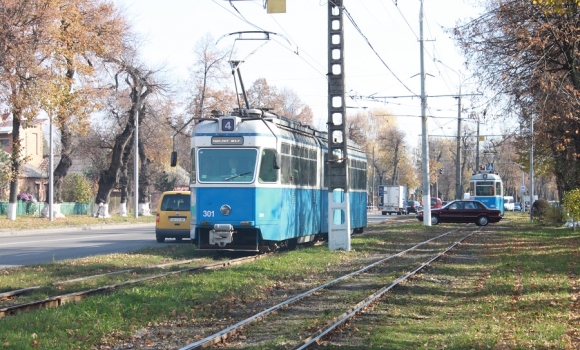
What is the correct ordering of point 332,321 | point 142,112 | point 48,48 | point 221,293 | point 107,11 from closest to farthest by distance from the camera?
point 332,321, point 221,293, point 48,48, point 107,11, point 142,112

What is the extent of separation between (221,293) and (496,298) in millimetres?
4677

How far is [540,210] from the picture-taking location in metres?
45.3

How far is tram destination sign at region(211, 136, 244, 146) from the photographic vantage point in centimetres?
1919

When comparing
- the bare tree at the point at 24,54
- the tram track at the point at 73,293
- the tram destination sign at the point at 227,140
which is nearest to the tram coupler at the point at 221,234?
the tram track at the point at 73,293

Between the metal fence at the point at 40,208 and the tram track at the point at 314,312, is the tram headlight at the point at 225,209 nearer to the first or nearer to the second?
the tram track at the point at 314,312

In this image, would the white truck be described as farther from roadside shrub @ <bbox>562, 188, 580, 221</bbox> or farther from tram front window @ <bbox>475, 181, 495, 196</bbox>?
roadside shrub @ <bbox>562, 188, 580, 221</bbox>

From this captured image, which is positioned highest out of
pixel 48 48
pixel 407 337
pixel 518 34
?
pixel 48 48

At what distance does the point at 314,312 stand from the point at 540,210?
121 feet

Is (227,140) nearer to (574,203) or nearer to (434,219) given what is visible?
(574,203)

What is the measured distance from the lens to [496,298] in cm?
1256

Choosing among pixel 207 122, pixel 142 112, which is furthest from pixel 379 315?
pixel 142 112

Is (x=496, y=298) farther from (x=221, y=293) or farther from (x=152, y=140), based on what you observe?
(x=152, y=140)

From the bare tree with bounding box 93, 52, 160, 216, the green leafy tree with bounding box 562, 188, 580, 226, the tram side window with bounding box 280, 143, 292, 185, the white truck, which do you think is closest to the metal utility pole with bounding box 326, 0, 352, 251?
the tram side window with bounding box 280, 143, 292, 185

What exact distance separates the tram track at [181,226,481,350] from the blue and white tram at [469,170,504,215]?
37.5 metres
